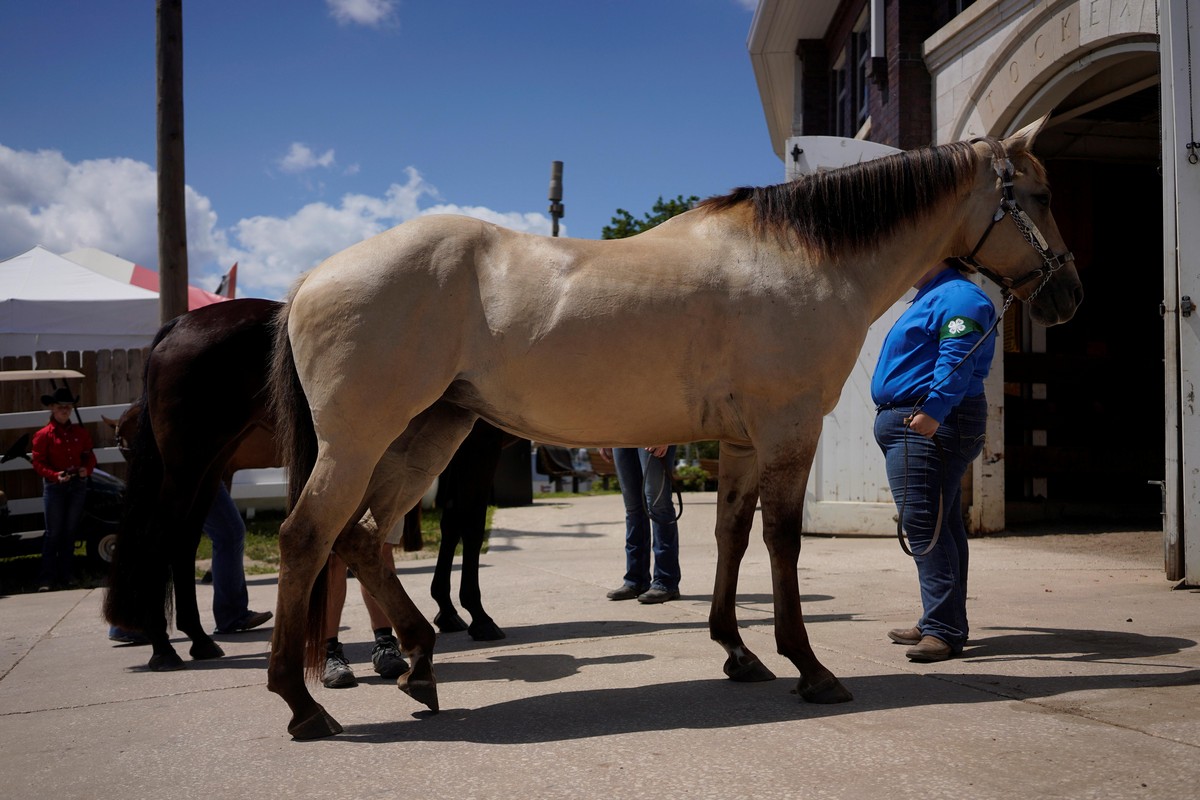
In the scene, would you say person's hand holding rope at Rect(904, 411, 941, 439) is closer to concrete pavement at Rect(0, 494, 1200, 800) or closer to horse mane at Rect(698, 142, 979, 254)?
horse mane at Rect(698, 142, 979, 254)

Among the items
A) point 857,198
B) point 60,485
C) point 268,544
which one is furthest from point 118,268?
point 857,198

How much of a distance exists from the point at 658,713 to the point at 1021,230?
102 inches

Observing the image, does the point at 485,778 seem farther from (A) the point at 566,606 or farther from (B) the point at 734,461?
(A) the point at 566,606

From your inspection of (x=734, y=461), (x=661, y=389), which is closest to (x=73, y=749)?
(x=661, y=389)

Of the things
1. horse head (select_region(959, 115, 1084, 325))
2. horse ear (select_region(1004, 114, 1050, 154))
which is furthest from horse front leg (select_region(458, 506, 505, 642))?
horse ear (select_region(1004, 114, 1050, 154))

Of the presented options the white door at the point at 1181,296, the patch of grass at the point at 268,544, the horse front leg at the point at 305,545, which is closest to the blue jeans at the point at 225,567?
the patch of grass at the point at 268,544

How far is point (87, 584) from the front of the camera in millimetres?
8602

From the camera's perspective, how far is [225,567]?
5914 mm

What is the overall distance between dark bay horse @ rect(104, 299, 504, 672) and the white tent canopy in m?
7.82

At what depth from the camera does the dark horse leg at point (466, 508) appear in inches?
217

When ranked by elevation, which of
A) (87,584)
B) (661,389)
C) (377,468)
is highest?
(661,389)

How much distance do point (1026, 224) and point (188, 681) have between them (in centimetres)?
440

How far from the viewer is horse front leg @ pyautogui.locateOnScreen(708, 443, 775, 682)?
4102 millimetres

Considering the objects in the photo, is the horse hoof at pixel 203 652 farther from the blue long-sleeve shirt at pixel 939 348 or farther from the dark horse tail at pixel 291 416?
the blue long-sleeve shirt at pixel 939 348
